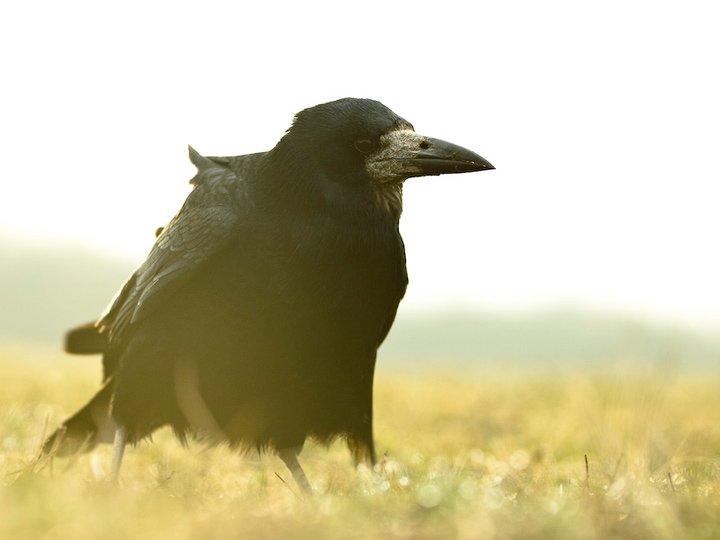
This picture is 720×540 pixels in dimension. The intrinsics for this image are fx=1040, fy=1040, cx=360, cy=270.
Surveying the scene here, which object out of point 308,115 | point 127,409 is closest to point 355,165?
point 308,115

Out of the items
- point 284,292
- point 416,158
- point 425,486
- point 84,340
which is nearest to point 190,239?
point 284,292

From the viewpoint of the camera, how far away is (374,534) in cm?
315

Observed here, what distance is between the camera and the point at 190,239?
527cm

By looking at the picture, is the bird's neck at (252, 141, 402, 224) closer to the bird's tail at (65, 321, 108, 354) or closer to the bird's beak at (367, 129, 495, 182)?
the bird's beak at (367, 129, 495, 182)

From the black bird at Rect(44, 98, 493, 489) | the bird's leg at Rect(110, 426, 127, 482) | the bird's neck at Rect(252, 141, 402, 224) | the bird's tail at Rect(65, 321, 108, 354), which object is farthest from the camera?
the bird's tail at Rect(65, 321, 108, 354)

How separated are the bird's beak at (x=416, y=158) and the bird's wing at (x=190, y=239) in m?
0.73

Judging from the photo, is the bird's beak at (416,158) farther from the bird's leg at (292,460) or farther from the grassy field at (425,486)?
the bird's leg at (292,460)

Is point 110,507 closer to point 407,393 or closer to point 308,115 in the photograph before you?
point 308,115

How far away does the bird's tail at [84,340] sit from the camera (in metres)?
6.41

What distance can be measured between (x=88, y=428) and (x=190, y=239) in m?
1.84

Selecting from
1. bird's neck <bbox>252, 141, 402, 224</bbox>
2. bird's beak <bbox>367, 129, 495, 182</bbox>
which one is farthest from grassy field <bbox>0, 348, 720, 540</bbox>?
bird's beak <bbox>367, 129, 495, 182</bbox>

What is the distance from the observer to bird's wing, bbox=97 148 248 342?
515cm

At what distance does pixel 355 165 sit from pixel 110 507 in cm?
247

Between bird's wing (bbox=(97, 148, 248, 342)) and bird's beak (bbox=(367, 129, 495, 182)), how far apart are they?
2.39 ft
